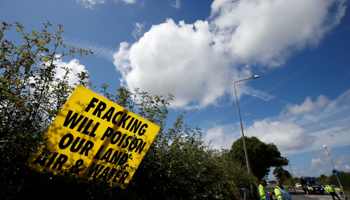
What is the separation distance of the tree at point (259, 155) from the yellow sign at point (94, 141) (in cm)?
3691

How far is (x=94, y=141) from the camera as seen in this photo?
2625 mm

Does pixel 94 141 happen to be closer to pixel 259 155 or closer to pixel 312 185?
pixel 312 185

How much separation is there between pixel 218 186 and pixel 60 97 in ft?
17.0

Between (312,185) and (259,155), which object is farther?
(259,155)

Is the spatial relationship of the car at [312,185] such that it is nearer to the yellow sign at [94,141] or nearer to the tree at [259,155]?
the tree at [259,155]

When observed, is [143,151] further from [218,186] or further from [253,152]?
[253,152]

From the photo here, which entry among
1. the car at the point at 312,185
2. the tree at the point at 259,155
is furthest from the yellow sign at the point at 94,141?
the tree at the point at 259,155

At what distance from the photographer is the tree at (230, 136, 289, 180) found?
36469 mm

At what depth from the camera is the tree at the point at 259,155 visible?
120ft

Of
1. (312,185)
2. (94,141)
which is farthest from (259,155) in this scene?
(94,141)

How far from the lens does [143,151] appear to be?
3.02 metres

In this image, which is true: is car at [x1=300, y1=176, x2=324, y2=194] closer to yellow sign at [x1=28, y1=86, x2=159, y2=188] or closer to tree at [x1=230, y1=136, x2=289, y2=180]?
tree at [x1=230, y1=136, x2=289, y2=180]

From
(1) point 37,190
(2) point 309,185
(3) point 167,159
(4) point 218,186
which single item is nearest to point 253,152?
(2) point 309,185

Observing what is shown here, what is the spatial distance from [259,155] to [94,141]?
40678 mm
